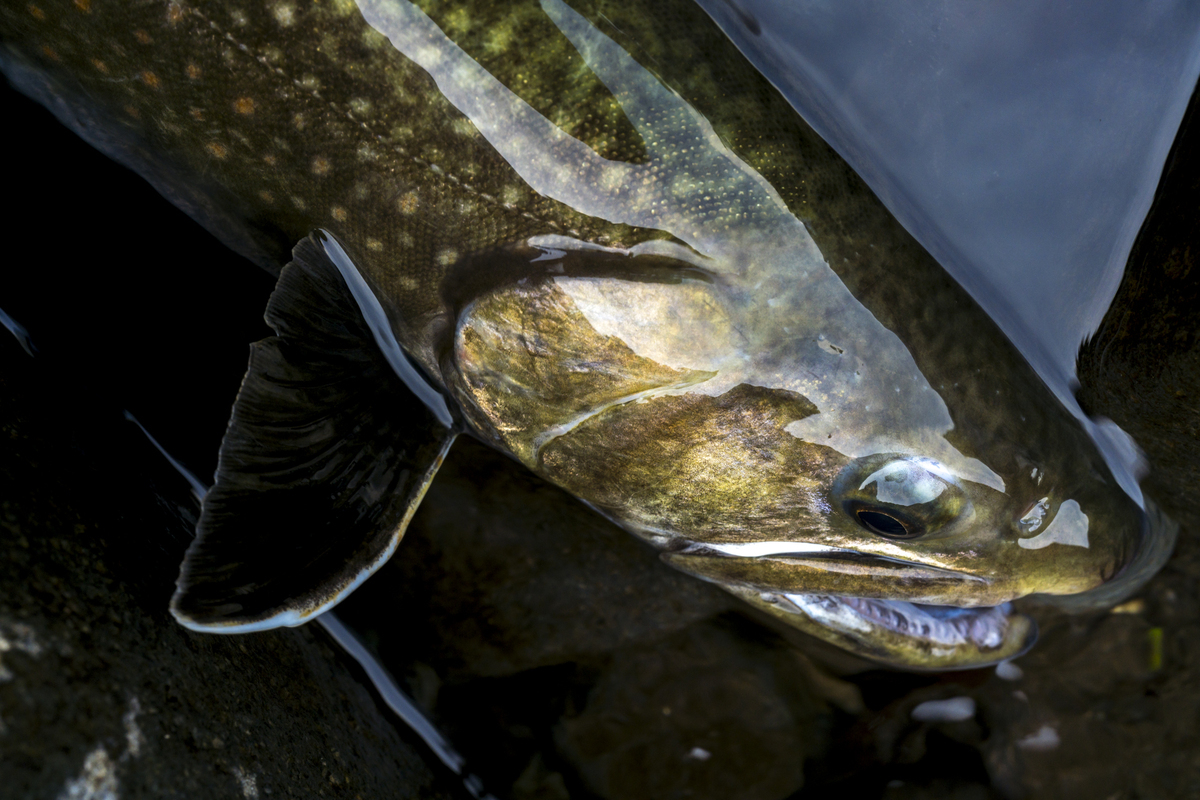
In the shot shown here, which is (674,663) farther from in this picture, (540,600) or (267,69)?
(267,69)

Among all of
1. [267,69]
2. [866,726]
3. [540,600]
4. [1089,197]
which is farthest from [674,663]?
[267,69]

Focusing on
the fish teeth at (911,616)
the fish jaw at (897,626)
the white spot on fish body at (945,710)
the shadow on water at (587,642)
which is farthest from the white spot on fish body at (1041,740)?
the fish teeth at (911,616)

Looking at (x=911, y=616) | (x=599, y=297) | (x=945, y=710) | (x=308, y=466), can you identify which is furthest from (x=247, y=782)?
(x=945, y=710)

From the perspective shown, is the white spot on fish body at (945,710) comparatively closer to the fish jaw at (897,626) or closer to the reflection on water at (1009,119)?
the fish jaw at (897,626)

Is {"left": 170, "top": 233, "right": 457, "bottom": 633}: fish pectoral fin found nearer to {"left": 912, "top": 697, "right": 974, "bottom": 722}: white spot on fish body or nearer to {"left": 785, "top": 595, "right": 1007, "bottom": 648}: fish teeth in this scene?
{"left": 785, "top": 595, "right": 1007, "bottom": 648}: fish teeth

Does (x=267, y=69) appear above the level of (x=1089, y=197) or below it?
below

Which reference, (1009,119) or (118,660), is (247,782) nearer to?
(118,660)
